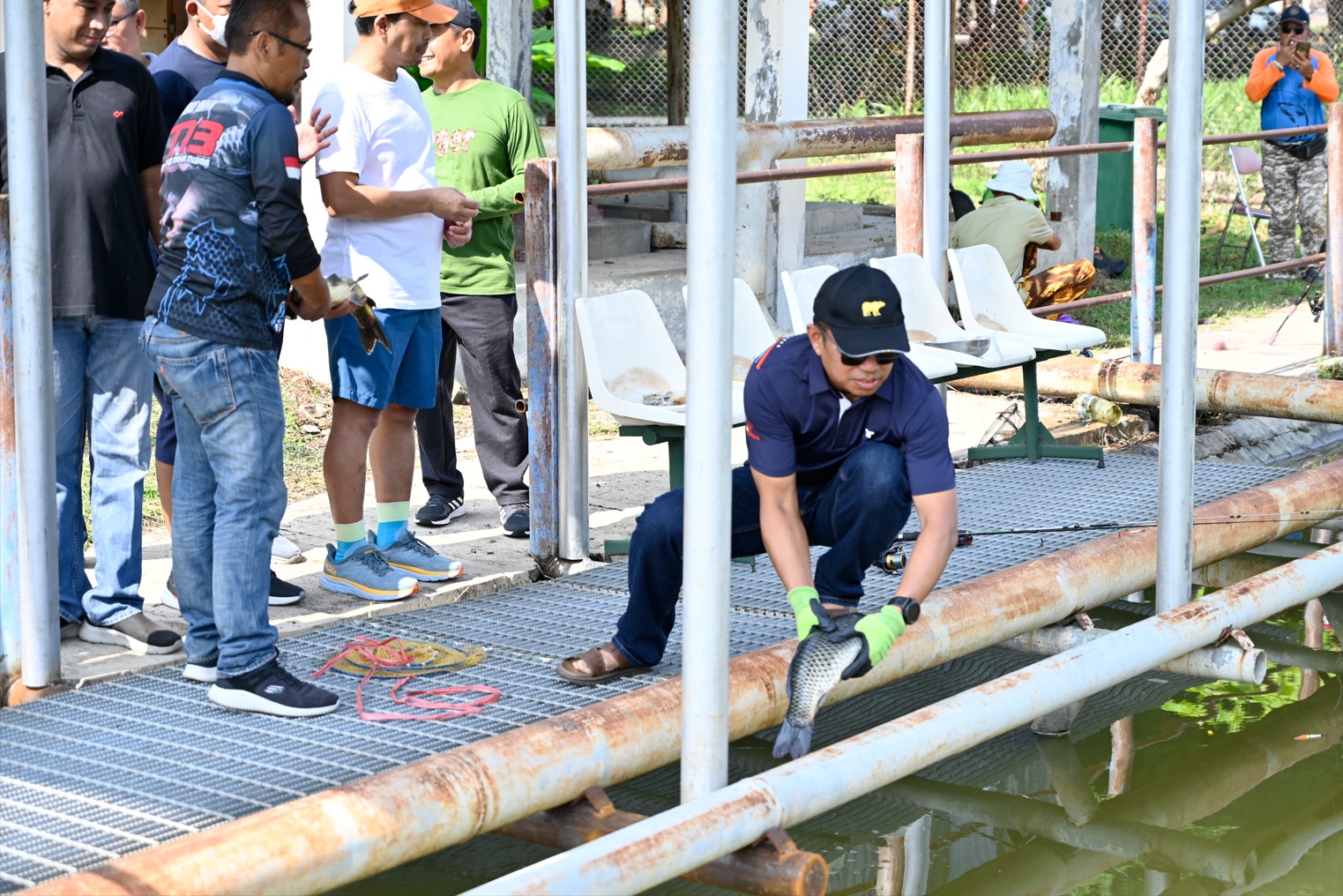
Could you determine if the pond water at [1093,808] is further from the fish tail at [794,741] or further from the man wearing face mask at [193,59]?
the man wearing face mask at [193,59]

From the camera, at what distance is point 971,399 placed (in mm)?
8773

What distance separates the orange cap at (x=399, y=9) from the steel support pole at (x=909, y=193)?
2468mm

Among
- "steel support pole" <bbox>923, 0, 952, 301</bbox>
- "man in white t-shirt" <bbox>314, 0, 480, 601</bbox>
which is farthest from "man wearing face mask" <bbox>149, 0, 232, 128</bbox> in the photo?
"steel support pole" <bbox>923, 0, 952, 301</bbox>

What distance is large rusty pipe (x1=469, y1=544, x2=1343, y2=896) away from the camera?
9.52 feet

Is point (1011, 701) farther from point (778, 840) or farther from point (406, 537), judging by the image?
point (406, 537)

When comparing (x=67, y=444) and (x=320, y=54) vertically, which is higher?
(x=320, y=54)

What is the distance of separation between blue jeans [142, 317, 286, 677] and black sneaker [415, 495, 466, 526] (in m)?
2.08

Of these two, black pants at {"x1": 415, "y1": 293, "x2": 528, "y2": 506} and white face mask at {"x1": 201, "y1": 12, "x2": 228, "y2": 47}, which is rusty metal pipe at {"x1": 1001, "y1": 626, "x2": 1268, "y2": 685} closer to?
black pants at {"x1": 415, "y1": 293, "x2": 528, "y2": 506}

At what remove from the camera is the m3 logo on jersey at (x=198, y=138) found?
3656mm

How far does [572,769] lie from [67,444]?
1824mm

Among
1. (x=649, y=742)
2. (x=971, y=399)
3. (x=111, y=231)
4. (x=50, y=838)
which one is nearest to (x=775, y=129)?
(x=971, y=399)

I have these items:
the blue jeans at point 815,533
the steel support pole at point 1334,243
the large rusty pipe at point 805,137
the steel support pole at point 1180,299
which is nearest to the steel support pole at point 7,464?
the blue jeans at point 815,533

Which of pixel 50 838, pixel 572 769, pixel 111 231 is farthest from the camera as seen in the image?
pixel 111 231

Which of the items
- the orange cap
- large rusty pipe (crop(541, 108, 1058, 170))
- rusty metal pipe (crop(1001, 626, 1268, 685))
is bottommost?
rusty metal pipe (crop(1001, 626, 1268, 685))
